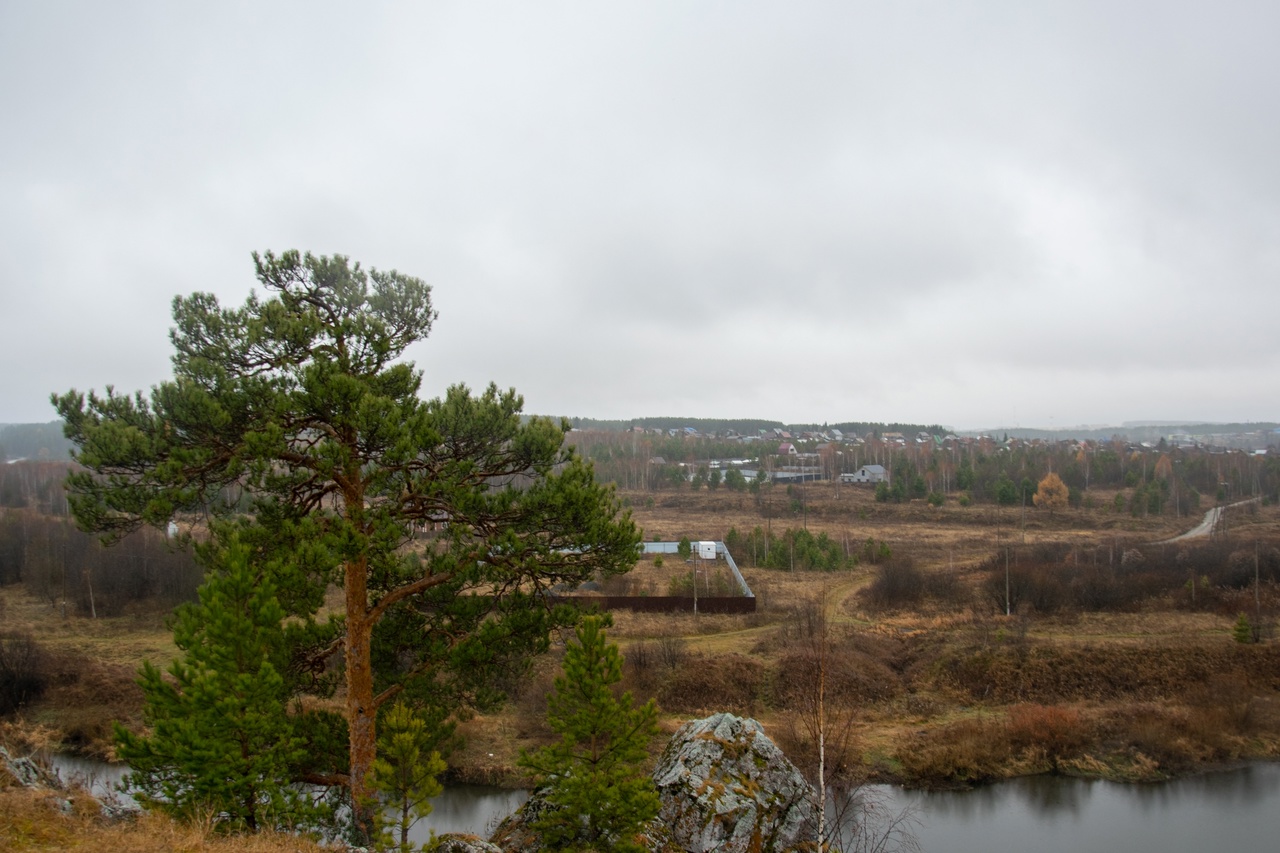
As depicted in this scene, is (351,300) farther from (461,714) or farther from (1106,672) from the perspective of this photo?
(1106,672)

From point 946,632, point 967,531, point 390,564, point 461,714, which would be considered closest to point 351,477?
point 390,564

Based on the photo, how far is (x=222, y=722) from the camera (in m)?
6.76

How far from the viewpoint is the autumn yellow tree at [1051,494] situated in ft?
184

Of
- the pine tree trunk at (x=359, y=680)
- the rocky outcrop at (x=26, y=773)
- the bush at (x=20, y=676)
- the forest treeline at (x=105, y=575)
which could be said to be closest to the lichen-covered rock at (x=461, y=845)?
the pine tree trunk at (x=359, y=680)

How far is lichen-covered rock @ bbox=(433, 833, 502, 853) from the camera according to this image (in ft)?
24.6

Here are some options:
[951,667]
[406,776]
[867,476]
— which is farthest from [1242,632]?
[867,476]

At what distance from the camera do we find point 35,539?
120ft

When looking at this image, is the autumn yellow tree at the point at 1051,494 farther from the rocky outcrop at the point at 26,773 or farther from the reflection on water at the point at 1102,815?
the rocky outcrop at the point at 26,773

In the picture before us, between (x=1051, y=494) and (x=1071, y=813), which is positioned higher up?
(x=1051, y=494)

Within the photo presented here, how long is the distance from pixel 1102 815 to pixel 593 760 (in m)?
14.2

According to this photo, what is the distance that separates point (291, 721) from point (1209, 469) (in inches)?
3490

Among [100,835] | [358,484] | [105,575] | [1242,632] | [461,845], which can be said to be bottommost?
[1242,632]

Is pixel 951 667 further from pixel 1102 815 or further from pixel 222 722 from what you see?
pixel 222 722

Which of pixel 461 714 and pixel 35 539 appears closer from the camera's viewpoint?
pixel 461 714
